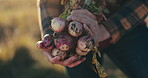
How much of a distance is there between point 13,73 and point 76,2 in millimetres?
2643

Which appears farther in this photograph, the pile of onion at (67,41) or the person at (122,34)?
the person at (122,34)

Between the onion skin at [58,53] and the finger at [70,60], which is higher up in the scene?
the onion skin at [58,53]

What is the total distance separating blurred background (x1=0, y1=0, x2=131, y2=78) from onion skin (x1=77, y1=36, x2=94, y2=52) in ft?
6.53

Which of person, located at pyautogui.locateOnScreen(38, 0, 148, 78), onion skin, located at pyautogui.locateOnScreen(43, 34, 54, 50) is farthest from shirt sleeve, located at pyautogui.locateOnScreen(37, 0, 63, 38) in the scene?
onion skin, located at pyautogui.locateOnScreen(43, 34, 54, 50)

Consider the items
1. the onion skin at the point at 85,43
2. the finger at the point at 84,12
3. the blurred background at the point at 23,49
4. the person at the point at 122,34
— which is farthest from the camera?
the blurred background at the point at 23,49

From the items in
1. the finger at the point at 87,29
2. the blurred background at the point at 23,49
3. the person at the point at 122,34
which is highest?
the finger at the point at 87,29

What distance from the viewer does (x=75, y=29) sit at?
3.62 ft

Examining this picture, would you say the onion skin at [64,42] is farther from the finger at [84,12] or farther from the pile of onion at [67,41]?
the finger at [84,12]

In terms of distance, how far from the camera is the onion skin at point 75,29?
1.11m

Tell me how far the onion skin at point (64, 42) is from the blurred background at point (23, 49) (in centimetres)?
200

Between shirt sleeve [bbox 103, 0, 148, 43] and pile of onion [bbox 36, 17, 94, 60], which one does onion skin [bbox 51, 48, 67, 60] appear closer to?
pile of onion [bbox 36, 17, 94, 60]

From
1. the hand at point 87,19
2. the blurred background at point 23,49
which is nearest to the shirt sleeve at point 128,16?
the hand at point 87,19

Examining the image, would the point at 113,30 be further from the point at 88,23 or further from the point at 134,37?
the point at 88,23

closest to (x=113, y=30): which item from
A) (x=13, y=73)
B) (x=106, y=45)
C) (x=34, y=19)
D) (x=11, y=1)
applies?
(x=106, y=45)
